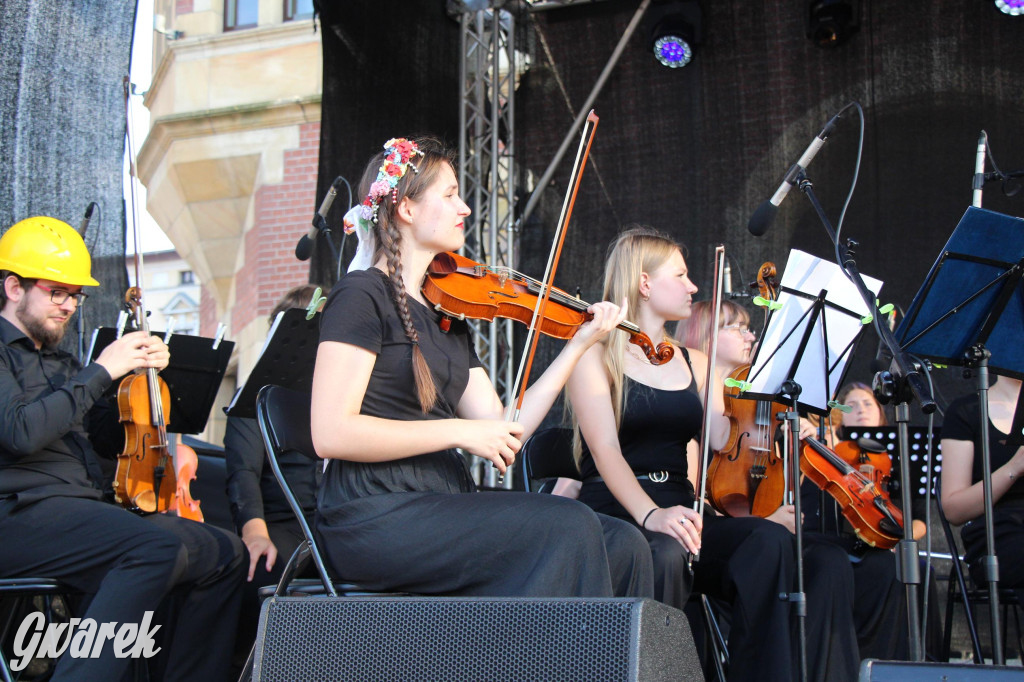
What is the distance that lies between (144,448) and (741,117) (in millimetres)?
3296

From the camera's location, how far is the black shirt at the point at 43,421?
2.62m

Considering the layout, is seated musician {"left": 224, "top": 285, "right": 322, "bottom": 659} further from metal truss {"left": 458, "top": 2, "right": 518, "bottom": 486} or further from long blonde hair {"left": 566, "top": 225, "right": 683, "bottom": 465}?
metal truss {"left": 458, "top": 2, "right": 518, "bottom": 486}

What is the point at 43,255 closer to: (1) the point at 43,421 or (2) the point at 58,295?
(2) the point at 58,295

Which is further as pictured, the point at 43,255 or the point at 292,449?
the point at 43,255

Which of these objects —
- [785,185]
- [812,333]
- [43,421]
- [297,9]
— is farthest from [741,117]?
[297,9]

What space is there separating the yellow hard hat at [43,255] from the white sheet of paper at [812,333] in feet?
6.44

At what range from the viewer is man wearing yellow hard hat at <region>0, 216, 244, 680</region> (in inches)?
101

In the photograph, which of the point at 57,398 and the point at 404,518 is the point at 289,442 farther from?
the point at 57,398

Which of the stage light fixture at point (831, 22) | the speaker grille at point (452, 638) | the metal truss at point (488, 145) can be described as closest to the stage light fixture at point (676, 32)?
the stage light fixture at point (831, 22)

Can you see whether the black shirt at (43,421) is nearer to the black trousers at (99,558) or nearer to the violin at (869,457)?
the black trousers at (99,558)

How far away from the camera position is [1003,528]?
10.2 ft

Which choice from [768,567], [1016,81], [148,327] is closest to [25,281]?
[148,327]

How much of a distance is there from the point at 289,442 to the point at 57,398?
0.84 metres

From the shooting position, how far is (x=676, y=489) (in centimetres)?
301
